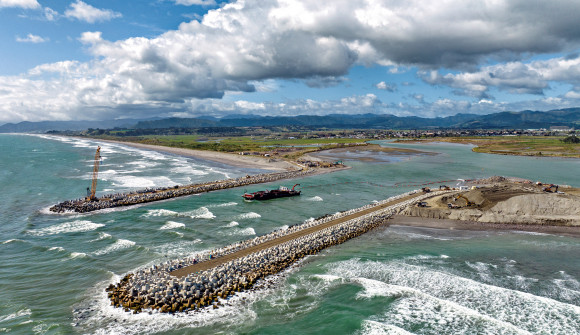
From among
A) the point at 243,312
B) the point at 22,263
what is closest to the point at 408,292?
the point at 243,312

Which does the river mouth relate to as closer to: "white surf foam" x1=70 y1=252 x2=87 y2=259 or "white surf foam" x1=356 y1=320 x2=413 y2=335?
"white surf foam" x1=70 y1=252 x2=87 y2=259

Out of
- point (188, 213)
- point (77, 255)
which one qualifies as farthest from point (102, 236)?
point (188, 213)

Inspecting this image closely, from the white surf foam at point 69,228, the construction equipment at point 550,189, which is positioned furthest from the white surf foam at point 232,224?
the construction equipment at point 550,189

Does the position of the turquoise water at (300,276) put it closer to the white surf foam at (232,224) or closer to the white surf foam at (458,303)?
the white surf foam at (458,303)

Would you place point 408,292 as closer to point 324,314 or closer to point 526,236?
point 324,314

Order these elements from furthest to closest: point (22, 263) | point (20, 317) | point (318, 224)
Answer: point (318, 224) < point (22, 263) < point (20, 317)

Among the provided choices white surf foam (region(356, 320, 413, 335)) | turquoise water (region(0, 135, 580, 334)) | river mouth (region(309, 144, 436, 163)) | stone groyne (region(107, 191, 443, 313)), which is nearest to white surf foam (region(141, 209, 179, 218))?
turquoise water (region(0, 135, 580, 334))
